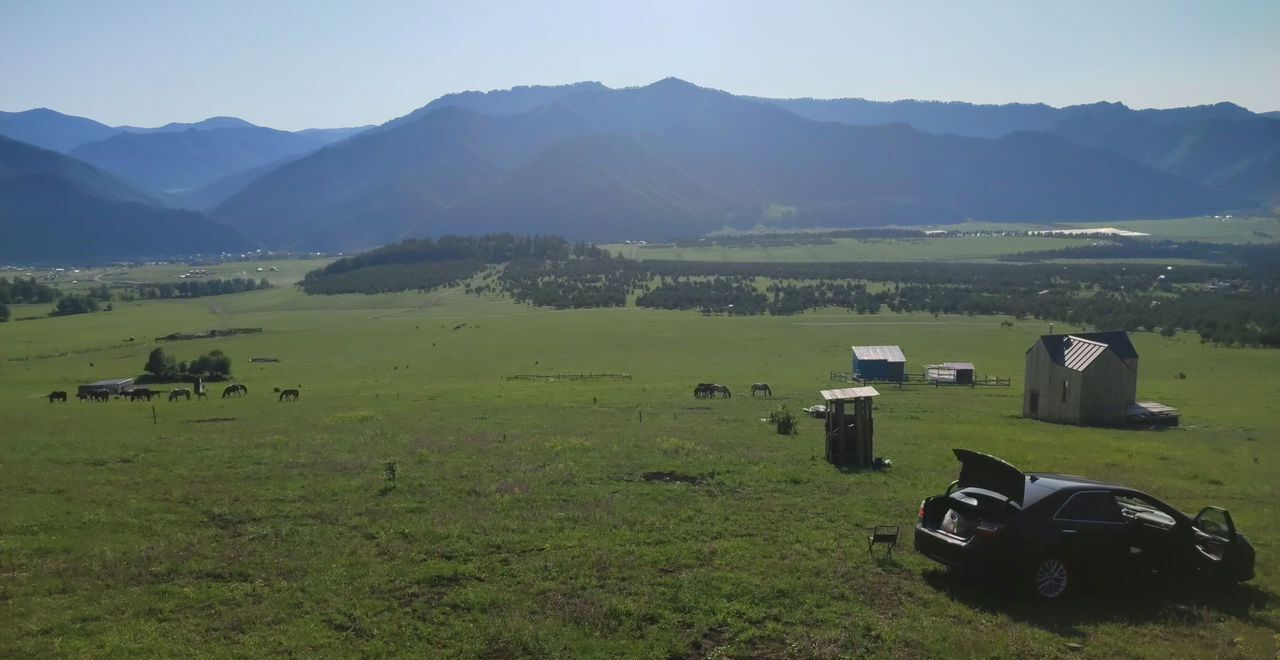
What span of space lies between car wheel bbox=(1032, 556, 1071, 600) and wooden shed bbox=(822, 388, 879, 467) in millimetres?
10142

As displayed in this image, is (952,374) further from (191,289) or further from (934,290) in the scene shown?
(191,289)

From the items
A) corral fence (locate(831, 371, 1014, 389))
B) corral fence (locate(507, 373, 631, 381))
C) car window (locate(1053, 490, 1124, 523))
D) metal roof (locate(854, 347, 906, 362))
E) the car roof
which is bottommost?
corral fence (locate(831, 371, 1014, 389))

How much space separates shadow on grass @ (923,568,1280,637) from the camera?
11391mm

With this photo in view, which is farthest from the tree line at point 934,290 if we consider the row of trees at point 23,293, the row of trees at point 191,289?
the row of trees at point 23,293

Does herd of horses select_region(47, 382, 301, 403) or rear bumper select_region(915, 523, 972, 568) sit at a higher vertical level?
rear bumper select_region(915, 523, 972, 568)

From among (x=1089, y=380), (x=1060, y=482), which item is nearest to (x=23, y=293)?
(x=1089, y=380)

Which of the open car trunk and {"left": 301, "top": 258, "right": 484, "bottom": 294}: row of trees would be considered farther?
{"left": 301, "top": 258, "right": 484, "bottom": 294}: row of trees

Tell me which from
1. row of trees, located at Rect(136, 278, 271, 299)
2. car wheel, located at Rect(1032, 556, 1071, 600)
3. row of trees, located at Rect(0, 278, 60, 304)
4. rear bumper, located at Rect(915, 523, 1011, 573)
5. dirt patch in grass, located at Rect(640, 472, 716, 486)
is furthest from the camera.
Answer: row of trees, located at Rect(136, 278, 271, 299)

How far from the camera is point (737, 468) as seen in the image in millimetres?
20906

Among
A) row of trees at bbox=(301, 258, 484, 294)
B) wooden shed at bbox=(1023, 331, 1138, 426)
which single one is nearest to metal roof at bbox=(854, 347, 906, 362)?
wooden shed at bbox=(1023, 331, 1138, 426)

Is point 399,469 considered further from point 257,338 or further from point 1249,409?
point 257,338

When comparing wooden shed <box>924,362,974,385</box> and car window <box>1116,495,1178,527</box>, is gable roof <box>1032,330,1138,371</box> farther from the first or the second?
car window <box>1116,495,1178,527</box>

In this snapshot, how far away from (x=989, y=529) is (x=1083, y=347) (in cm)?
2948

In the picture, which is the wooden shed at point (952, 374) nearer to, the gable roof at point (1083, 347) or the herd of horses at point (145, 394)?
the gable roof at point (1083, 347)
